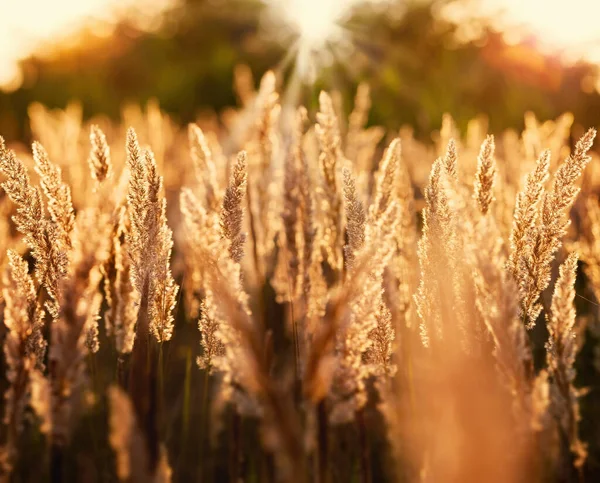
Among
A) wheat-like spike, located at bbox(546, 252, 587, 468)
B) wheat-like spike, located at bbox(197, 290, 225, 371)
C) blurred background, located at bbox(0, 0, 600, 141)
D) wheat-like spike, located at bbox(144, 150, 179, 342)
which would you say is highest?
blurred background, located at bbox(0, 0, 600, 141)

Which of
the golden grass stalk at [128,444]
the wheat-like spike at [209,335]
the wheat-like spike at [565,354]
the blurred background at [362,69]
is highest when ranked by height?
the blurred background at [362,69]

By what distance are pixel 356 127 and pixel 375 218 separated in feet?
7.57

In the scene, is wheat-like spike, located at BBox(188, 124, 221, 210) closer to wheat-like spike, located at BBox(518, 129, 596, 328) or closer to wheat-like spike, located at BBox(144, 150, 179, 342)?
wheat-like spike, located at BBox(144, 150, 179, 342)

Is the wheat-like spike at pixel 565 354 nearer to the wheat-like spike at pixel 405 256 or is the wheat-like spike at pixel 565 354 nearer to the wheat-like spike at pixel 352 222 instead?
the wheat-like spike at pixel 352 222

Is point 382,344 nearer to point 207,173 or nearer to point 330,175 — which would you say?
point 330,175

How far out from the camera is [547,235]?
5.35ft

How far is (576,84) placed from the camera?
8.53 metres

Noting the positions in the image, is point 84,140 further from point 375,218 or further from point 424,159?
point 375,218

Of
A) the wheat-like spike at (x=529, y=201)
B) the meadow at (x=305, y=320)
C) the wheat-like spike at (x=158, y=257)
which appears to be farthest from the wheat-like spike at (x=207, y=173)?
the wheat-like spike at (x=529, y=201)

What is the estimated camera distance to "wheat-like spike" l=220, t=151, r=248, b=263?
1604 mm

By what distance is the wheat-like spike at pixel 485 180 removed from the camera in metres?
1.57

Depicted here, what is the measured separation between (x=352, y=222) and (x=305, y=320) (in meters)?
0.31

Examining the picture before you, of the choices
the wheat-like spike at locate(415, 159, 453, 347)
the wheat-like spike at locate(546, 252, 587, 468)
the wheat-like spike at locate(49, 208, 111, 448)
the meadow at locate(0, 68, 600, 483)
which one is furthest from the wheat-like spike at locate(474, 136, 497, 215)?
the wheat-like spike at locate(49, 208, 111, 448)

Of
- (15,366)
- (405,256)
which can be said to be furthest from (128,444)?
(405,256)
